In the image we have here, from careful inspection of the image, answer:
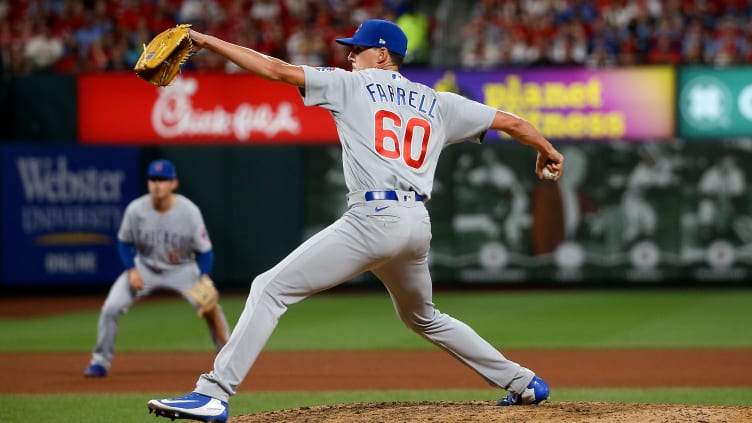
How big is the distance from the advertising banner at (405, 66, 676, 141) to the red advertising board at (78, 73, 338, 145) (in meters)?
2.10

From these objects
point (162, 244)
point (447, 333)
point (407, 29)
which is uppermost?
point (407, 29)

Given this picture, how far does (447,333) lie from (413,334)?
23.6 feet

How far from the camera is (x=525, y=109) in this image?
18.8 metres

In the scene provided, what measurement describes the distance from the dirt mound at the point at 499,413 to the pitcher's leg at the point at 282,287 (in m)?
0.76

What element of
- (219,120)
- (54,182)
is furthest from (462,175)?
(54,182)

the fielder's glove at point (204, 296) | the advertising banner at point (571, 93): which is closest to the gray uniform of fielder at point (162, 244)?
the fielder's glove at point (204, 296)

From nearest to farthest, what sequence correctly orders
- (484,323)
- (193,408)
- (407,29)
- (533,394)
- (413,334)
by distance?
(193,408), (533,394), (413,334), (484,323), (407,29)

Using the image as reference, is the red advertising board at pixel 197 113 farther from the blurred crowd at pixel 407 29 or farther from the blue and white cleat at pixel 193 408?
the blue and white cleat at pixel 193 408

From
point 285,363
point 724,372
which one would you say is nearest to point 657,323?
Result: point 724,372

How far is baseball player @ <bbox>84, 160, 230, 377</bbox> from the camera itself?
986 cm

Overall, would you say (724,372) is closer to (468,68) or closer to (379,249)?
(379,249)

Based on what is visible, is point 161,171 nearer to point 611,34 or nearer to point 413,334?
point 413,334

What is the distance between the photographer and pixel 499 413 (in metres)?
6.18

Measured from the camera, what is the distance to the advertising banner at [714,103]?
18.7m
